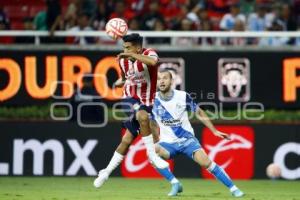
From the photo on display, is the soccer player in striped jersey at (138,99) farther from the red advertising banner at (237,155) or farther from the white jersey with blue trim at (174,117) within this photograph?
the red advertising banner at (237,155)

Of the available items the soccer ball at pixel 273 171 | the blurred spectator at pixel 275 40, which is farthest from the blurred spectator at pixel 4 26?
the soccer ball at pixel 273 171

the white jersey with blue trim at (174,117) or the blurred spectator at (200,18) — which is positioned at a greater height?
the blurred spectator at (200,18)

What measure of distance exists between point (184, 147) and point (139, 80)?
1275 mm

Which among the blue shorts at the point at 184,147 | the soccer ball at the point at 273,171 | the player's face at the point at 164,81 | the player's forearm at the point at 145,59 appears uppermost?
the player's forearm at the point at 145,59

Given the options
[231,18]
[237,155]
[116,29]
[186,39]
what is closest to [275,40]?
[231,18]

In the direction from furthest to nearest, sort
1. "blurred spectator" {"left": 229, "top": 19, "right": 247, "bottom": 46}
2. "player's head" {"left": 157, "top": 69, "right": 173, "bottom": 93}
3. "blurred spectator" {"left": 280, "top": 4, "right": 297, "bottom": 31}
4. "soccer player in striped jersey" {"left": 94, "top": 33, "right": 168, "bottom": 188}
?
1. "blurred spectator" {"left": 280, "top": 4, "right": 297, "bottom": 31}
2. "blurred spectator" {"left": 229, "top": 19, "right": 247, "bottom": 46}
3. "soccer player in striped jersey" {"left": 94, "top": 33, "right": 168, "bottom": 188}
4. "player's head" {"left": 157, "top": 69, "right": 173, "bottom": 93}

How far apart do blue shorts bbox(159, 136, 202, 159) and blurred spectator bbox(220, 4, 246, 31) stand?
7.16m

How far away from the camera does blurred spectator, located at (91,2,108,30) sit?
21.3m

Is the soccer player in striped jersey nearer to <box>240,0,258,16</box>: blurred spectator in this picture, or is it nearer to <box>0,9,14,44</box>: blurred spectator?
<box>0,9,14,44</box>: blurred spectator

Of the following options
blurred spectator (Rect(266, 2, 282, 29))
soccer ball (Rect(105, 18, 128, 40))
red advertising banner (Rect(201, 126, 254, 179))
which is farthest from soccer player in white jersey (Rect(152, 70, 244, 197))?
blurred spectator (Rect(266, 2, 282, 29))

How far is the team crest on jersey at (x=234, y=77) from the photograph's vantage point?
18.8m

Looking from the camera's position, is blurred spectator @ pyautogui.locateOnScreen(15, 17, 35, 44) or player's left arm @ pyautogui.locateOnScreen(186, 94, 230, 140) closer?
player's left arm @ pyautogui.locateOnScreen(186, 94, 230, 140)

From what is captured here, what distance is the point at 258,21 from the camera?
20.7 m

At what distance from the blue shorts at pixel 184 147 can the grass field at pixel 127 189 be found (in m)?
0.63
